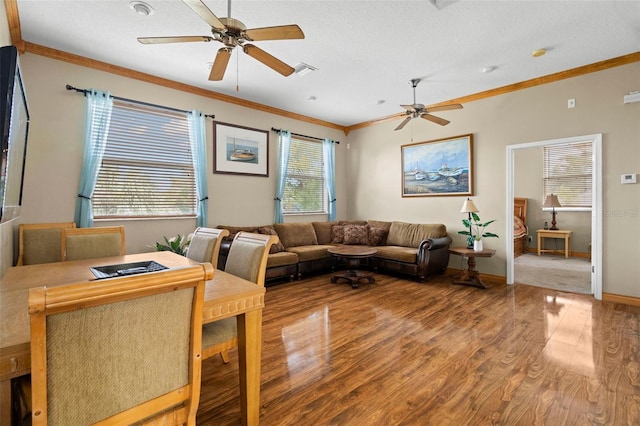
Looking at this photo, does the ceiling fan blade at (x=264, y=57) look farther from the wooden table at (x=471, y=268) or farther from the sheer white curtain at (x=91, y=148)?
the wooden table at (x=471, y=268)

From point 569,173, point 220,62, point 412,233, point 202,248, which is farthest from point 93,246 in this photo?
point 569,173

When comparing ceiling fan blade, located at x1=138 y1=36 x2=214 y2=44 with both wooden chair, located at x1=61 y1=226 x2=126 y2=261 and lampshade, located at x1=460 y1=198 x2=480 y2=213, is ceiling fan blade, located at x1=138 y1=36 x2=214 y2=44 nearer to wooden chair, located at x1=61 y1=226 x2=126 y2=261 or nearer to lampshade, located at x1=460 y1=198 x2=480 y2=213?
wooden chair, located at x1=61 y1=226 x2=126 y2=261

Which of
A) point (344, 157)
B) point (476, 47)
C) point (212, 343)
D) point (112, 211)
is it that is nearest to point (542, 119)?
point (476, 47)

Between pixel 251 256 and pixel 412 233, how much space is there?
13.1 ft

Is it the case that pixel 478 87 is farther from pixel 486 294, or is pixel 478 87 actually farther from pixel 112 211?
pixel 112 211

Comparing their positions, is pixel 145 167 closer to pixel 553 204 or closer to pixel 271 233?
pixel 271 233

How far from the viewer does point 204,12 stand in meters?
1.85

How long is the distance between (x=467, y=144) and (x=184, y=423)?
519 cm

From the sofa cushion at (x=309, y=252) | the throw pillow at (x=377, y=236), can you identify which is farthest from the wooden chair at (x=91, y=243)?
the throw pillow at (x=377, y=236)

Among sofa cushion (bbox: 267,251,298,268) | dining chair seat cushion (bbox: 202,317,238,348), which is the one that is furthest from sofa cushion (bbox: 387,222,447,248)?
dining chair seat cushion (bbox: 202,317,238,348)

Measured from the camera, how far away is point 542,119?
13.8 feet

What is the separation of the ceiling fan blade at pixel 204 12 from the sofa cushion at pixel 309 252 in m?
3.41

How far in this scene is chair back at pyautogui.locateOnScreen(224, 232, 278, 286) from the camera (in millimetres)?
1896

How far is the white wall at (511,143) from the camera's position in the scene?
3.59m
